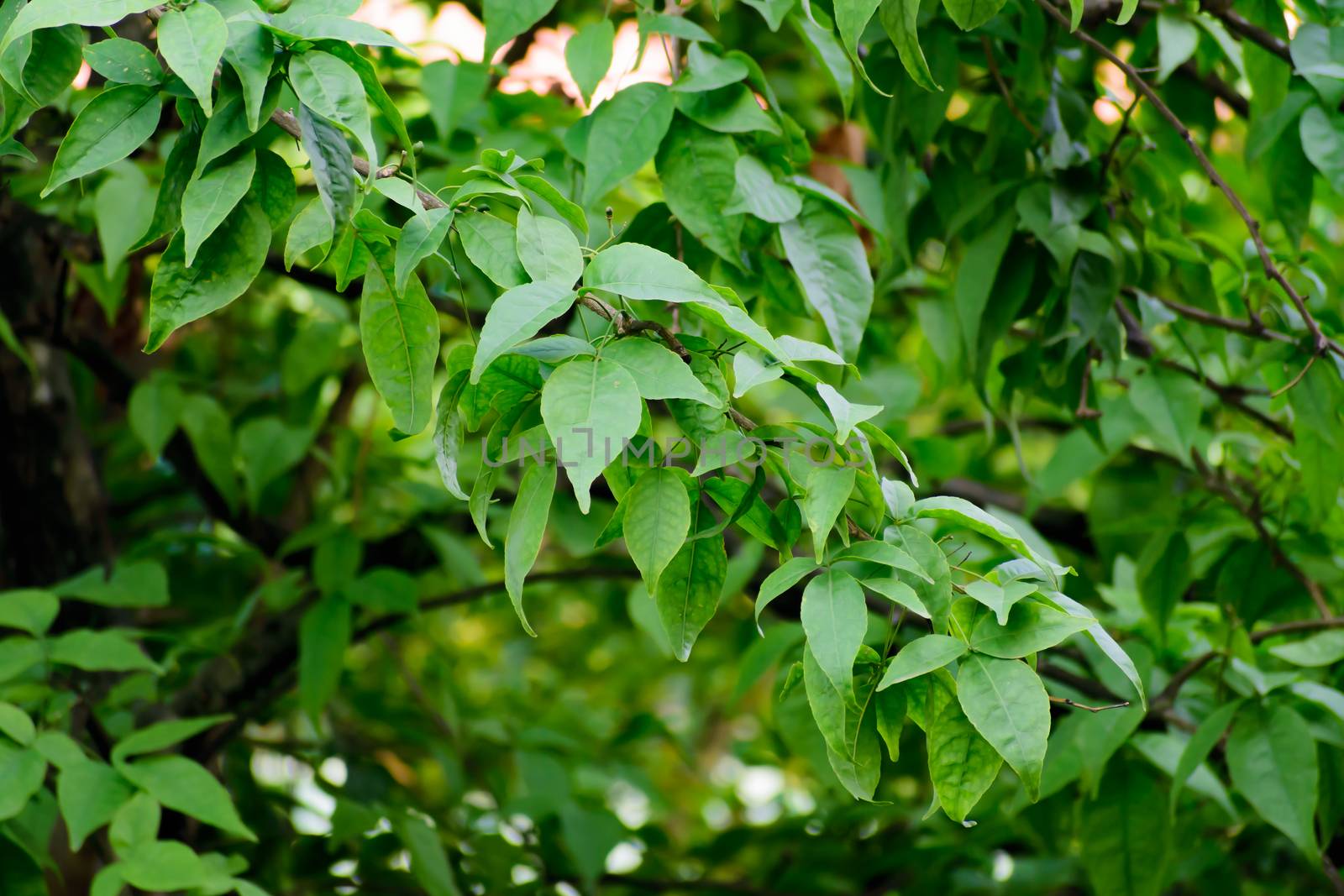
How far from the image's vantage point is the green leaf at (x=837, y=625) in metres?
0.52

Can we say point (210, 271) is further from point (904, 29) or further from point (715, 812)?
point (715, 812)

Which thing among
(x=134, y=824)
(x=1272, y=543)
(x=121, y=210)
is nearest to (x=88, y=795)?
(x=134, y=824)

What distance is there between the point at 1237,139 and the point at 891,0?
178cm

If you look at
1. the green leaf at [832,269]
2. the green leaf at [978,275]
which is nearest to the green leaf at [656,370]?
the green leaf at [832,269]

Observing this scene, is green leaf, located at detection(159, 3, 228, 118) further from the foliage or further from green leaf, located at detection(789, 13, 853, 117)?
green leaf, located at detection(789, 13, 853, 117)

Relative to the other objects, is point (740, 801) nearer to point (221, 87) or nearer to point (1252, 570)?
point (1252, 570)

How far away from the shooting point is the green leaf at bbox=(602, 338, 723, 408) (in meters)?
0.51

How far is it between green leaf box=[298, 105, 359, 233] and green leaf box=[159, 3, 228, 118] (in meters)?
0.05

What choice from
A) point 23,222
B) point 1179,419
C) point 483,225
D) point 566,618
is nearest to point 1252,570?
point 1179,419

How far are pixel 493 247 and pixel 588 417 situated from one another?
135 mm

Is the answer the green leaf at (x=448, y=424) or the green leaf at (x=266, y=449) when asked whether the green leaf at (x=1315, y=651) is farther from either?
the green leaf at (x=266, y=449)

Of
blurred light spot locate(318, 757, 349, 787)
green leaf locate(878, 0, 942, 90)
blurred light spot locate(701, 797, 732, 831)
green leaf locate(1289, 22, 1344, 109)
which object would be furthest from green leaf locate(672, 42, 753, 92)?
blurred light spot locate(701, 797, 732, 831)

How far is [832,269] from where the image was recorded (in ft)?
2.80

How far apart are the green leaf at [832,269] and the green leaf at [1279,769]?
1.49 ft
